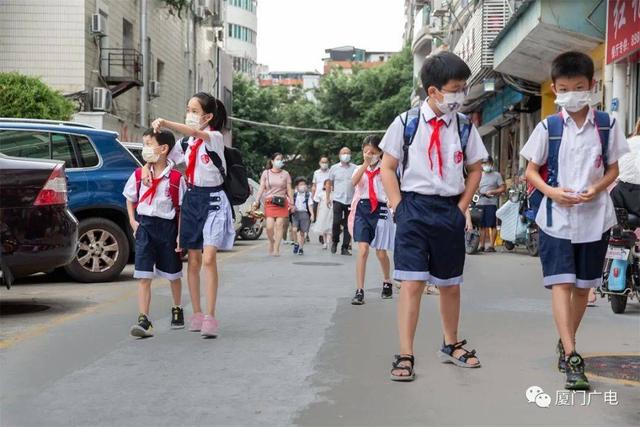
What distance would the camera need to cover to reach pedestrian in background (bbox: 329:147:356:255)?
16188 millimetres

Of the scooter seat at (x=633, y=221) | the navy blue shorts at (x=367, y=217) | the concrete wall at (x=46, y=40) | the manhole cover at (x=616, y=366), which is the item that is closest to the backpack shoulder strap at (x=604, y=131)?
the manhole cover at (x=616, y=366)

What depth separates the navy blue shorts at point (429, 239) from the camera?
5.84m

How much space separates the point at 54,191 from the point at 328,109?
51925 mm

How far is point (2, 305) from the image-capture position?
30.9 feet

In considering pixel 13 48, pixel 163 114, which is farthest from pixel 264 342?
pixel 163 114

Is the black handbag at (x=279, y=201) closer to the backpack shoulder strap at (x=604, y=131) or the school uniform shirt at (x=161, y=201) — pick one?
the school uniform shirt at (x=161, y=201)

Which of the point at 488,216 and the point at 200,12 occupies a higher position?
the point at 200,12

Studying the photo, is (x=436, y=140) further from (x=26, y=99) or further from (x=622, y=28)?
(x=26, y=99)

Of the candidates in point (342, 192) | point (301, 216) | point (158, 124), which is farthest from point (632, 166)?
point (301, 216)

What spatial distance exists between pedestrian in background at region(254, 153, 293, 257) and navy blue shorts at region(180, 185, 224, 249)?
9.68 metres

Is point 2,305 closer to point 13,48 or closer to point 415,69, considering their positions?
point 13,48

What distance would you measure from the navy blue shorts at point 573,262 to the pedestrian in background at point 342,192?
32.5 ft

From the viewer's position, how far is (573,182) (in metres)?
5.81

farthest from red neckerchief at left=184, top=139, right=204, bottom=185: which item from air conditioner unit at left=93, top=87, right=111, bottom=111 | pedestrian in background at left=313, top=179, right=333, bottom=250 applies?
air conditioner unit at left=93, top=87, right=111, bottom=111
